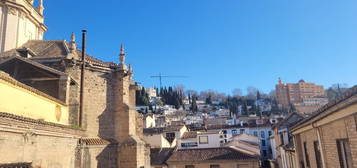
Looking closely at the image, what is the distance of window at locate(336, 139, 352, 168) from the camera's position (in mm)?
7188

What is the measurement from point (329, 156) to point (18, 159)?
9.48 metres

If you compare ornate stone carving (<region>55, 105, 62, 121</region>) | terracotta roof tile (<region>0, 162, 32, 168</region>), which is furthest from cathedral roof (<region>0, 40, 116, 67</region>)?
terracotta roof tile (<region>0, 162, 32, 168</region>)

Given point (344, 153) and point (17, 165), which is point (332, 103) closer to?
point (344, 153)

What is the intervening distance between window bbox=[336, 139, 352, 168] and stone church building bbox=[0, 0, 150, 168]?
9152 millimetres

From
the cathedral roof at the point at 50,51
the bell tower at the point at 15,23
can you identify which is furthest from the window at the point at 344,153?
the bell tower at the point at 15,23

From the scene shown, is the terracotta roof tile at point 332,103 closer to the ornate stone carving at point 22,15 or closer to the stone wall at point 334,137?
the stone wall at point 334,137

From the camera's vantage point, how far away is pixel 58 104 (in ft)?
41.8

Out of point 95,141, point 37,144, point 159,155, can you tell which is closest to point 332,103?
point 37,144

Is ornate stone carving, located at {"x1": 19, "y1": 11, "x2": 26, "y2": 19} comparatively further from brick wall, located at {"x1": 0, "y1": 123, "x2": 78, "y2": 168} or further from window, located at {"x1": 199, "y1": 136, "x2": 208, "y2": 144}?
window, located at {"x1": 199, "y1": 136, "x2": 208, "y2": 144}

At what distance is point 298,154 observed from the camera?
1416 centimetres

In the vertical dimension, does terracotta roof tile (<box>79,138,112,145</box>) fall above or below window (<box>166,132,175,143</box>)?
below

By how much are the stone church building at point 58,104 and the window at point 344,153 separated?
9.15 meters

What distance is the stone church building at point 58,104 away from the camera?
8914mm

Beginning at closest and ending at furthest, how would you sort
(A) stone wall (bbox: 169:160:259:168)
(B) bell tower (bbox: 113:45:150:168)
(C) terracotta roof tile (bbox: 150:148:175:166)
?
(B) bell tower (bbox: 113:45:150:168)
(A) stone wall (bbox: 169:160:259:168)
(C) terracotta roof tile (bbox: 150:148:175:166)
